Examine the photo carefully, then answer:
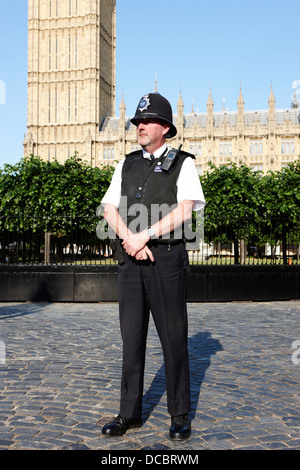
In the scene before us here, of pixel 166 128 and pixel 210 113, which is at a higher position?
pixel 210 113

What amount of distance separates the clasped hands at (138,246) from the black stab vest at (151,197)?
0.11m

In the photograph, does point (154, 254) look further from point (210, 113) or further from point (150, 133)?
point (210, 113)

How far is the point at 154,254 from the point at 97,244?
9214 millimetres

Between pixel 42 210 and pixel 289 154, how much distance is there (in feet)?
146

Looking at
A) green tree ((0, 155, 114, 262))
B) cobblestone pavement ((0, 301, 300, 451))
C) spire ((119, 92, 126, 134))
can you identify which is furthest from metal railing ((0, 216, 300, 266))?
spire ((119, 92, 126, 134))

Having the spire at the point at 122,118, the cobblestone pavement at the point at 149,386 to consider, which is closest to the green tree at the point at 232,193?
the cobblestone pavement at the point at 149,386

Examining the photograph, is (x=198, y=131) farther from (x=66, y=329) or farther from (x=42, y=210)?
(x=66, y=329)

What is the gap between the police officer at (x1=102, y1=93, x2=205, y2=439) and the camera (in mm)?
3371

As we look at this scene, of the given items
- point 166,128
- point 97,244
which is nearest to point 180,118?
point 97,244

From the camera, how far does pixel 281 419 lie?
3.78 metres

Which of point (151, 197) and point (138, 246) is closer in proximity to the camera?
point (138, 246)

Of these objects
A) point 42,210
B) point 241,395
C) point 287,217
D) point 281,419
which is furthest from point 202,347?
point 42,210

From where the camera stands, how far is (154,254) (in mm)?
3395

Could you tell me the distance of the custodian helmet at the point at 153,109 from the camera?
11.3 feet
